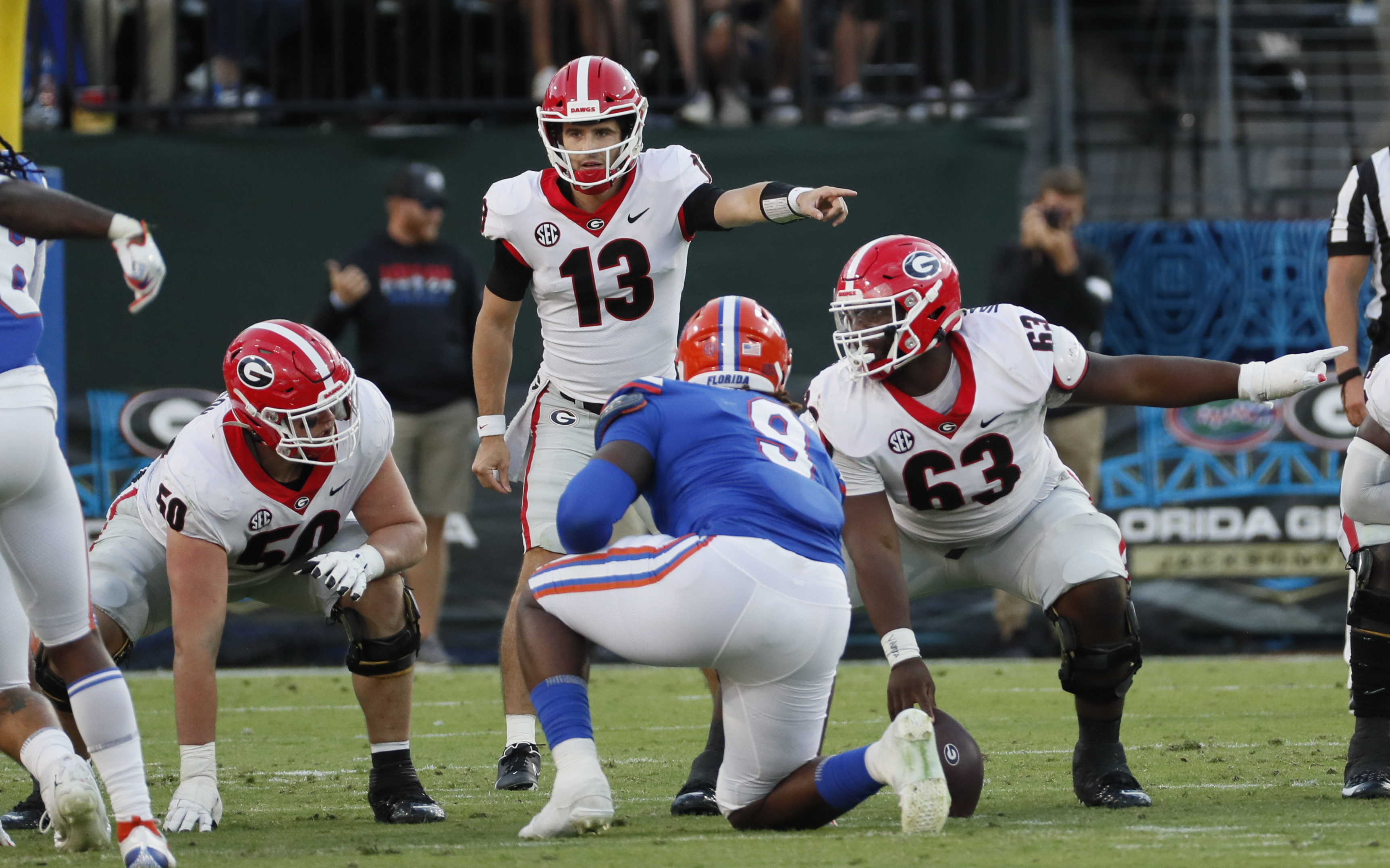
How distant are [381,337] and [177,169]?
6.73 feet

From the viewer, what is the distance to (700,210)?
17.8ft

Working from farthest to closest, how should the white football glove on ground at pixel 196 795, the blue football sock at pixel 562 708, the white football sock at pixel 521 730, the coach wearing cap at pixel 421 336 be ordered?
1. the coach wearing cap at pixel 421 336
2. the white football sock at pixel 521 730
3. the white football glove on ground at pixel 196 795
4. the blue football sock at pixel 562 708

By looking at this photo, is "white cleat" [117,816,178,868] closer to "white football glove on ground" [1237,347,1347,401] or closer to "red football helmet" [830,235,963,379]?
"red football helmet" [830,235,963,379]

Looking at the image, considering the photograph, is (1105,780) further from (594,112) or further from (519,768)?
(594,112)

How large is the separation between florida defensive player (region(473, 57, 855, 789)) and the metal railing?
452 centimetres

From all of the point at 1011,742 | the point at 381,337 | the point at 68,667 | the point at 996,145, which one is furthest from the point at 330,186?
the point at 68,667

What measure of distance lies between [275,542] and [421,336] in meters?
4.14

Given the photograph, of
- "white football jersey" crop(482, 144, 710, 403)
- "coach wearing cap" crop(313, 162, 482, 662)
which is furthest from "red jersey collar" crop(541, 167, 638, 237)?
"coach wearing cap" crop(313, 162, 482, 662)

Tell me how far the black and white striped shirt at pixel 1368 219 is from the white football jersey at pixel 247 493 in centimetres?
311

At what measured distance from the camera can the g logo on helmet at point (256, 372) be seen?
4.54m

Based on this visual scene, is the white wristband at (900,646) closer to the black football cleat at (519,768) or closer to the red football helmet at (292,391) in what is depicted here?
the black football cleat at (519,768)

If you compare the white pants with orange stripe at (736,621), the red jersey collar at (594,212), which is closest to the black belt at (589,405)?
the red jersey collar at (594,212)

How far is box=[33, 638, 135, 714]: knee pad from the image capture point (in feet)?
15.8

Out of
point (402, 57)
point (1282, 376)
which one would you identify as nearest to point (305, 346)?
point (1282, 376)
